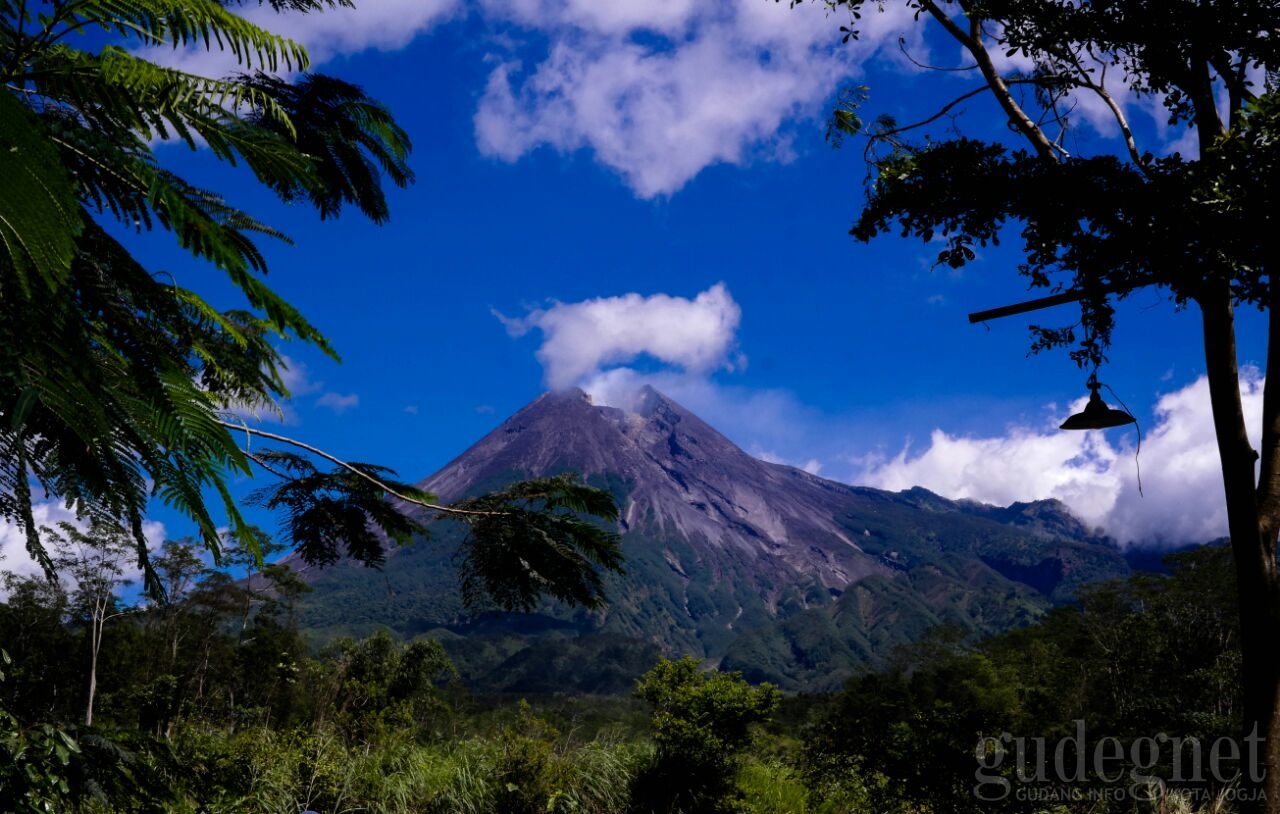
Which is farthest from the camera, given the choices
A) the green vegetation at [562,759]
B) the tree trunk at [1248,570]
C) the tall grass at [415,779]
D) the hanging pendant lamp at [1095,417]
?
the tall grass at [415,779]

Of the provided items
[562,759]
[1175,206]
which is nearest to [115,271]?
[1175,206]

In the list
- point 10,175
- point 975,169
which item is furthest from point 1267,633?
point 10,175

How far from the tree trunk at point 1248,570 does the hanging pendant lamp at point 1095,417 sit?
356 millimetres

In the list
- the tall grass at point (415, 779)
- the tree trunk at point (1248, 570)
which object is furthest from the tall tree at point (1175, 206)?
the tall grass at point (415, 779)

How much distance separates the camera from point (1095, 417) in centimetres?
381

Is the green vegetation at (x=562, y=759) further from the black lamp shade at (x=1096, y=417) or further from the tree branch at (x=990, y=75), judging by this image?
the tree branch at (x=990, y=75)

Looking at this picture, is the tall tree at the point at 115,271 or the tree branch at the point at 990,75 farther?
the tree branch at the point at 990,75

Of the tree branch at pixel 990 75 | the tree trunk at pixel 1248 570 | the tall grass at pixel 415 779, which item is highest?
the tree branch at pixel 990 75

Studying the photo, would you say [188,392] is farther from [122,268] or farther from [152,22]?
[152,22]

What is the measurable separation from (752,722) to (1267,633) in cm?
458

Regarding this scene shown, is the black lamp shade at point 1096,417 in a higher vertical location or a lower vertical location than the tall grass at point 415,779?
higher

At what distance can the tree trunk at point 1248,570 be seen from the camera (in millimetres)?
3166

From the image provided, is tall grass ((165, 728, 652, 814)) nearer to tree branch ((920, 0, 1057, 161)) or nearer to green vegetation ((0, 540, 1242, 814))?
green vegetation ((0, 540, 1242, 814))

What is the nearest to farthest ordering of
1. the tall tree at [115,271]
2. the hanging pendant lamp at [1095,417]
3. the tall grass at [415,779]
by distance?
the tall tree at [115,271] → the hanging pendant lamp at [1095,417] → the tall grass at [415,779]
